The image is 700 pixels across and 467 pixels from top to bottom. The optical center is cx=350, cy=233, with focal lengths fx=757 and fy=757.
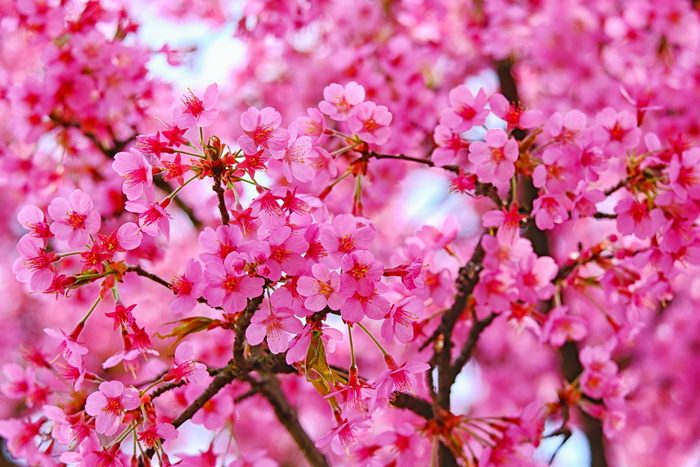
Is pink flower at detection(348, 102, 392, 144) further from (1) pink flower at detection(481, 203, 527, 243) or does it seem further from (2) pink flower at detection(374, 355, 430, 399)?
(2) pink flower at detection(374, 355, 430, 399)

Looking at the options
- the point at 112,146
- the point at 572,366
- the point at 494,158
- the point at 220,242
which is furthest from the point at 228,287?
the point at 572,366

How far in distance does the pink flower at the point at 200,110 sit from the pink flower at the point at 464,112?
→ 0.67 m

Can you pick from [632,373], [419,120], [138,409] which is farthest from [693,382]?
[138,409]

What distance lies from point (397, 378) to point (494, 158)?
0.65 meters

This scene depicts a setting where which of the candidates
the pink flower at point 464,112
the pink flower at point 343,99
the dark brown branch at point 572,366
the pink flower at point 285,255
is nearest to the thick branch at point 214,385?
the pink flower at point 285,255

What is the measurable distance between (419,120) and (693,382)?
10.2 feet

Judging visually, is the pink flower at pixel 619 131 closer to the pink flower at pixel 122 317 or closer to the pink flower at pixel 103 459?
the pink flower at pixel 122 317

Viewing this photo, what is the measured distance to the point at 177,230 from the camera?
665cm

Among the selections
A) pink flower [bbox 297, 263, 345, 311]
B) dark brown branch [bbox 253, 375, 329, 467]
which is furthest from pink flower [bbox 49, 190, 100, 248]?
dark brown branch [bbox 253, 375, 329, 467]

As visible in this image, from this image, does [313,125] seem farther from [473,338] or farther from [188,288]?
[473,338]

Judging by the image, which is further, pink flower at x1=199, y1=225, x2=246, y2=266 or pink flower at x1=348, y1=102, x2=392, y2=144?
pink flower at x1=348, y1=102, x2=392, y2=144

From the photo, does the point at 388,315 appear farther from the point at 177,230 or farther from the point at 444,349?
the point at 177,230

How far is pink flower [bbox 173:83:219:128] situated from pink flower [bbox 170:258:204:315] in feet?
1.10

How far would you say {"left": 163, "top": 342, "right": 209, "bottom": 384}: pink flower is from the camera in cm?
174
